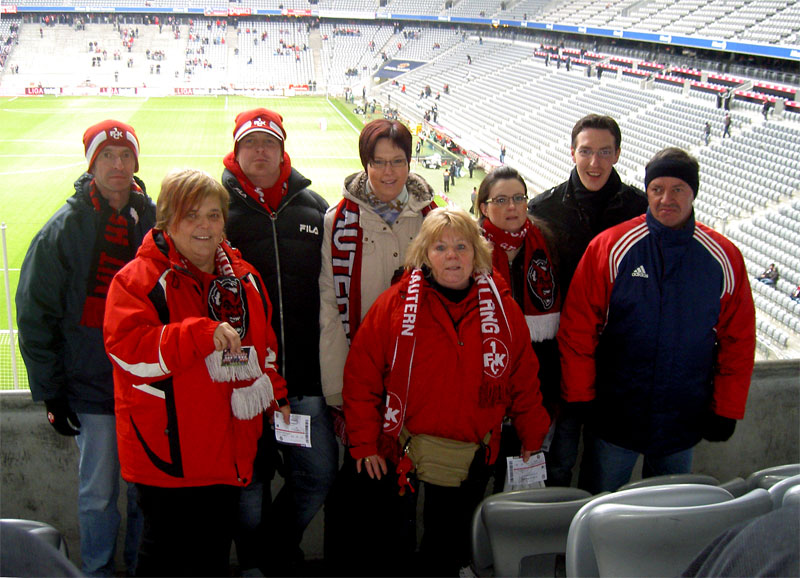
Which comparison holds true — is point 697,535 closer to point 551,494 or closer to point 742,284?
point 551,494

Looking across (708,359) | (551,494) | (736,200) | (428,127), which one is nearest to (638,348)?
(708,359)

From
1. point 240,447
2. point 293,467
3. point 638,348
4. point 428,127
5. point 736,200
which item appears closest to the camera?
point 240,447

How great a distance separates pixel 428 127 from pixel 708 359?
23969 millimetres

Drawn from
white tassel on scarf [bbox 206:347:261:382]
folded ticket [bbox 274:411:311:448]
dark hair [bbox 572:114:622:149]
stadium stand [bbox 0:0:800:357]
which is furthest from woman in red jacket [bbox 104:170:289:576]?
stadium stand [bbox 0:0:800:357]

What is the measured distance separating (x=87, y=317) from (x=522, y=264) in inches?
56.0

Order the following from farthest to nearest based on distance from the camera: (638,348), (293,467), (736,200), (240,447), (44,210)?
1. (44,210)
2. (736,200)
3. (293,467)
4. (638,348)
5. (240,447)

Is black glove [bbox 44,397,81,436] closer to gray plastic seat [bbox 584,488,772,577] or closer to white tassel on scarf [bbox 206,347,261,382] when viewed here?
white tassel on scarf [bbox 206,347,261,382]

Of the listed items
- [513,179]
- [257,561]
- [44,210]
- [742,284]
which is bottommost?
[44,210]

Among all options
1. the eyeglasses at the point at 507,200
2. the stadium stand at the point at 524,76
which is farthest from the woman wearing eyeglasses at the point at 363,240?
the stadium stand at the point at 524,76

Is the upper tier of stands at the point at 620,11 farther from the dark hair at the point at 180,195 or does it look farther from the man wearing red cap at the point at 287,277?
the dark hair at the point at 180,195

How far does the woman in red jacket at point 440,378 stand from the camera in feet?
6.44

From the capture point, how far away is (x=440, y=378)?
6.45 ft

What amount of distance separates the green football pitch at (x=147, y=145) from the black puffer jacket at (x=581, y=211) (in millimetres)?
6676

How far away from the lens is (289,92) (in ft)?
122
